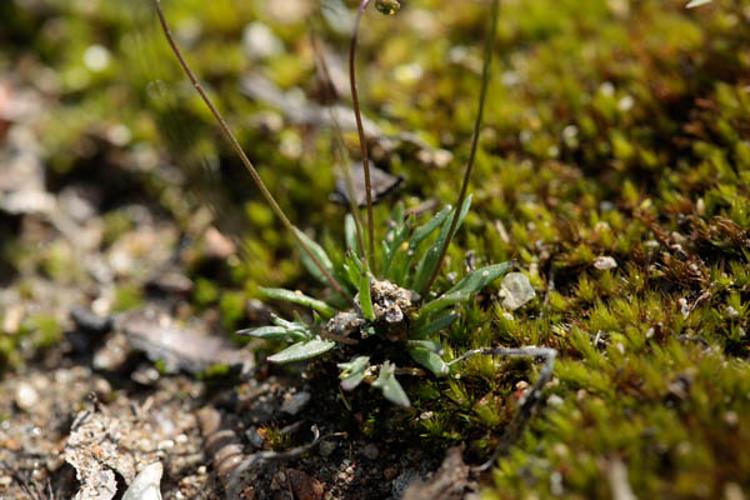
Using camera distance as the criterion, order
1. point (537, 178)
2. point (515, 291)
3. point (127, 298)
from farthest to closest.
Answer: point (127, 298) < point (537, 178) < point (515, 291)

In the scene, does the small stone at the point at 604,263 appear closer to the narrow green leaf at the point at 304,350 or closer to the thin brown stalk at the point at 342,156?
the thin brown stalk at the point at 342,156

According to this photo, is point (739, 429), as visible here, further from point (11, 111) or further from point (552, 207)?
point (11, 111)

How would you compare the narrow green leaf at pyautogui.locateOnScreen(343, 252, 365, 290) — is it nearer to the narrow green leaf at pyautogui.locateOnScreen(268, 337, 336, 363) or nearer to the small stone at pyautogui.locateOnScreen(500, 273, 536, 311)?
the narrow green leaf at pyautogui.locateOnScreen(268, 337, 336, 363)

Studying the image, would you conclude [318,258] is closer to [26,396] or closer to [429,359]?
[429,359]

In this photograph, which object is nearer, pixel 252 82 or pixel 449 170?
pixel 449 170

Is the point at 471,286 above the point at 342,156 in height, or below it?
below

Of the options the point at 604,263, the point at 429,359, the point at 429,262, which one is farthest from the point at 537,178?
the point at 429,359

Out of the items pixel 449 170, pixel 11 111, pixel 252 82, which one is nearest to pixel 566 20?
pixel 449 170
